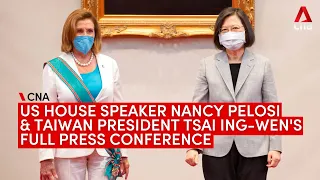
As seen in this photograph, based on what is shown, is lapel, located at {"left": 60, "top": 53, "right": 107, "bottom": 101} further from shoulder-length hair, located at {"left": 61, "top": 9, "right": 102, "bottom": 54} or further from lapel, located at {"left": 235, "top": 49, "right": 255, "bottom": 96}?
lapel, located at {"left": 235, "top": 49, "right": 255, "bottom": 96}

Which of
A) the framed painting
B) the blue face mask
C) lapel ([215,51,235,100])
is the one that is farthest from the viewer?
the framed painting

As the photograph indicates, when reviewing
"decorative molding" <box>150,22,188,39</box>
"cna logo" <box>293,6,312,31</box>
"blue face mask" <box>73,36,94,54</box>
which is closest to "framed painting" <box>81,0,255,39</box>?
"decorative molding" <box>150,22,188,39</box>

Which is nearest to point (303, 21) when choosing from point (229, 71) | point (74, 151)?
point (229, 71)

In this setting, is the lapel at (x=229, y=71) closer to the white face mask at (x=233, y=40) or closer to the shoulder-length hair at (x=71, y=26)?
the white face mask at (x=233, y=40)

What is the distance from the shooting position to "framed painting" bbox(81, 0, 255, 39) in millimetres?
4414

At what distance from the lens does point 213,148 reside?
2881 mm

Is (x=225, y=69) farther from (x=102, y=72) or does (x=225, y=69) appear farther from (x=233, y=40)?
(x=102, y=72)

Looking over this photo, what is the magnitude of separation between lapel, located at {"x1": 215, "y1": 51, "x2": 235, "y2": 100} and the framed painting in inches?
57.3

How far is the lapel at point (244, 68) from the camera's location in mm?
2885

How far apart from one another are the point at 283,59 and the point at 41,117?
207cm

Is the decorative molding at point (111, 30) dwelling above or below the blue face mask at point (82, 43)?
above

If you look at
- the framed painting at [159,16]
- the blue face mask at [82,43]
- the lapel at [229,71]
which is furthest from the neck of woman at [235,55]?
the framed painting at [159,16]

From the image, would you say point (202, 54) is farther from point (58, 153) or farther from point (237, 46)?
point (58, 153)

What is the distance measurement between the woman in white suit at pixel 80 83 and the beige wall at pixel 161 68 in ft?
4.28
